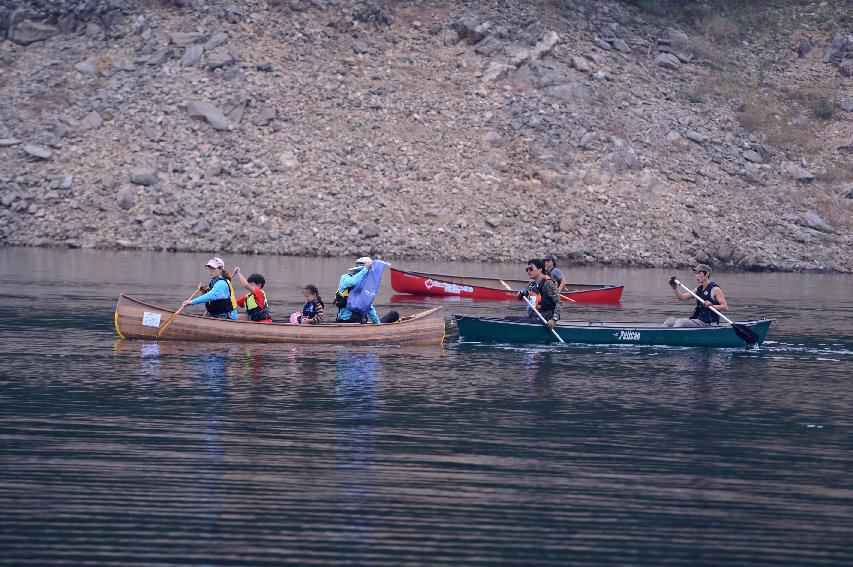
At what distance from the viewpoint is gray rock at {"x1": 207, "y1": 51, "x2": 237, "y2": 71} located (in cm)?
5819

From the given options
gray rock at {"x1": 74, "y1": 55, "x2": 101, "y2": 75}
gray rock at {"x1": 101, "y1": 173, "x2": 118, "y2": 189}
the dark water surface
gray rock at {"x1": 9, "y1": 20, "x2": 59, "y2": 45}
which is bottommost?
the dark water surface

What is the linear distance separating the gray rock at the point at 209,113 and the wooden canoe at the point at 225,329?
107ft

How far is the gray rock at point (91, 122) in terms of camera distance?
56656mm

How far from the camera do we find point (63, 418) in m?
16.2

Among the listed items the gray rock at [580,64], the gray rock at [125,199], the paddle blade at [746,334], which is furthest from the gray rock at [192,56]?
the paddle blade at [746,334]

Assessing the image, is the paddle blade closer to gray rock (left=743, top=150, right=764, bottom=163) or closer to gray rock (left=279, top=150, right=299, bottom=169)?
gray rock (left=279, top=150, right=299, bottom=169)

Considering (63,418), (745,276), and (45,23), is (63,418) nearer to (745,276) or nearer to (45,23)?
(745,276)

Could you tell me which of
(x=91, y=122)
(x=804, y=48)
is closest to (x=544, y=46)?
(x=804, y=48)

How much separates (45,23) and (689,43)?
33799 mm

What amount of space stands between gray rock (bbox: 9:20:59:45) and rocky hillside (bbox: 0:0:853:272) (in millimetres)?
99

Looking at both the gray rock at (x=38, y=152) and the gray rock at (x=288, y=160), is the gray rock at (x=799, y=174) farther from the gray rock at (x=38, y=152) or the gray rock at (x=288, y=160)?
the gray rock at (x=38, y=152)

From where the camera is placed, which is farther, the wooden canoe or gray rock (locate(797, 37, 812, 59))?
gray rock (locate(797, 37, 812, 59))

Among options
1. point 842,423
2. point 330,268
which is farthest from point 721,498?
point 330,268

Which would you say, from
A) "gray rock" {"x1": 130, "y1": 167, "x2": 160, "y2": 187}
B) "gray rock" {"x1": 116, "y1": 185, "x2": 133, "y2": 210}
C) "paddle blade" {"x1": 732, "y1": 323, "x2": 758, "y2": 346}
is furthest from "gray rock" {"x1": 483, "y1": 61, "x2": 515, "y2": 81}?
"paddle blade" {"x1": 732, "y1": 323, "x2": 758, "y2": 346}
